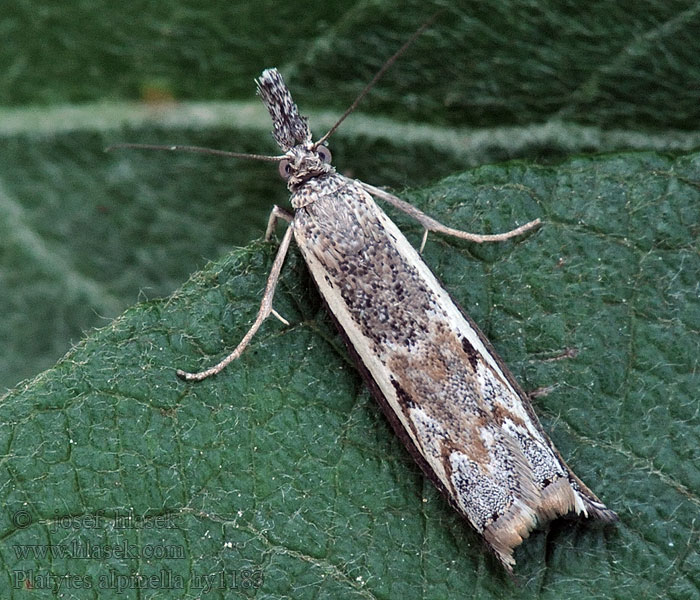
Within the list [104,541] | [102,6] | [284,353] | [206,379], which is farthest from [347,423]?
[102,6]

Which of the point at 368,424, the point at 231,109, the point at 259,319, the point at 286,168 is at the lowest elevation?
the point at 368,424

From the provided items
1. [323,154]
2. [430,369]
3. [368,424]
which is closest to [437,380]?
[430,369]

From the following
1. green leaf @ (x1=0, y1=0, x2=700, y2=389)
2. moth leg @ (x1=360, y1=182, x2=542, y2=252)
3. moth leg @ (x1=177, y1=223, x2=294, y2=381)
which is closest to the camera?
moth leg @ (x1=177, y1=223, x2=294, y2=381)

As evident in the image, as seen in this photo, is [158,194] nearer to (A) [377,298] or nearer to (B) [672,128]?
(A) [377,298]

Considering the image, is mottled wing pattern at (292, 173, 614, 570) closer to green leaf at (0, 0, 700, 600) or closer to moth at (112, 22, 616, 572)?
moth at (112, 22, 616, 572)

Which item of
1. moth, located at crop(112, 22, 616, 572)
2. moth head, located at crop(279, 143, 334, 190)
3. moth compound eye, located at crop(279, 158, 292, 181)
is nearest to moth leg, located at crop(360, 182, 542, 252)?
moth, located at crop(112, 22, 616, 572)

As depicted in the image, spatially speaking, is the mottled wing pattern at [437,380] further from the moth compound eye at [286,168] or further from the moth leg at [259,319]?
the moth compound eye at [286,168]

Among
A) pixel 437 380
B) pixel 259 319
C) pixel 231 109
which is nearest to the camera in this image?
pixel 437 380

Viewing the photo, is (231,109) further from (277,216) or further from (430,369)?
(430,369)
